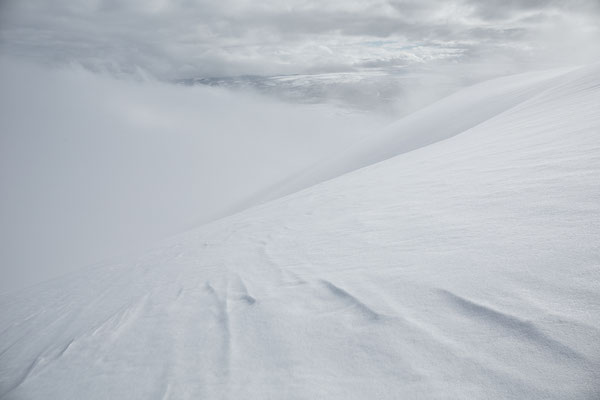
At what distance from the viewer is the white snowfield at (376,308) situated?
1.06 meters

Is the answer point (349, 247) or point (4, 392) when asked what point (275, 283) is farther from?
point (4, 392)

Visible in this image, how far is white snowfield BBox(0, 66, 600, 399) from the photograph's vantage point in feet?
3.49

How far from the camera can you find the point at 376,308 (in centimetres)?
148


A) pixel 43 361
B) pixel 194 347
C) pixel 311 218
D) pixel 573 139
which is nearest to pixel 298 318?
pixel 194 347

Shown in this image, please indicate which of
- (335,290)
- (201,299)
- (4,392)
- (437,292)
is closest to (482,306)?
(437,292)

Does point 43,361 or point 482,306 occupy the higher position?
point 482,306

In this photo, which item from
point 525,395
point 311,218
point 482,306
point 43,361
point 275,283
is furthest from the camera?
point 311,218

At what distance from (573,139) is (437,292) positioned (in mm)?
2347

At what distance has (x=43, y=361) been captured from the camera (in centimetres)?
190

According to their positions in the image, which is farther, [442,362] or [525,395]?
[442,362]

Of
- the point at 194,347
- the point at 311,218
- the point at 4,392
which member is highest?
the point at 311,218

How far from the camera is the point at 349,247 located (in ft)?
7.66

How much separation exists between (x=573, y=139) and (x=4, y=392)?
4.10 m

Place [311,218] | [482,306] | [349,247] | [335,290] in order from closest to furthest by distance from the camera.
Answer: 1. [482,306]
2. [335,290]
3. [349,247]
4. [311,218]
